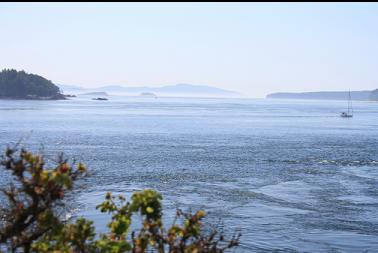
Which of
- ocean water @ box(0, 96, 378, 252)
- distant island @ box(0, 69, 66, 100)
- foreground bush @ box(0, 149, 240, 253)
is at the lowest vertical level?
ocean water @ box(0, 96, 378, 252)

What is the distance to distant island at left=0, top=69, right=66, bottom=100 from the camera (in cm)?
16825

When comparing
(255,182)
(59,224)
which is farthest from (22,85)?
(59,224)

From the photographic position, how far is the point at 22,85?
172 m

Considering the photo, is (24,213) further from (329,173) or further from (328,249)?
(329,173)

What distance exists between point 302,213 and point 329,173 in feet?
40.8

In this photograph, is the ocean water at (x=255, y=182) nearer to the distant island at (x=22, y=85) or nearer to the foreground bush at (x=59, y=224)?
the foreground bush at (x=59, y=224)

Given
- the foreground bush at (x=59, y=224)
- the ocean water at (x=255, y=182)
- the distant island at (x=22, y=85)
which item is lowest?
the ocean water at (x=255, y=182)

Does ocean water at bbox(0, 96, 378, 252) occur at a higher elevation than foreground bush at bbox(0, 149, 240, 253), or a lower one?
lower

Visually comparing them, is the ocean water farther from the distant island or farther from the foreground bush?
the distant island

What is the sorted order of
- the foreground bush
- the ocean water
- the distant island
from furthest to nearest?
the distant island, the ocean water, the foreground bush

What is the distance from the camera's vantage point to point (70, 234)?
285 inches

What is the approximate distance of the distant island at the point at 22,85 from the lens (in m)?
168

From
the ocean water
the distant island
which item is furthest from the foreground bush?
the distant island

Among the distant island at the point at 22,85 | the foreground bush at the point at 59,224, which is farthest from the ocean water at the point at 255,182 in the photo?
the distant island at the point at 22,85
